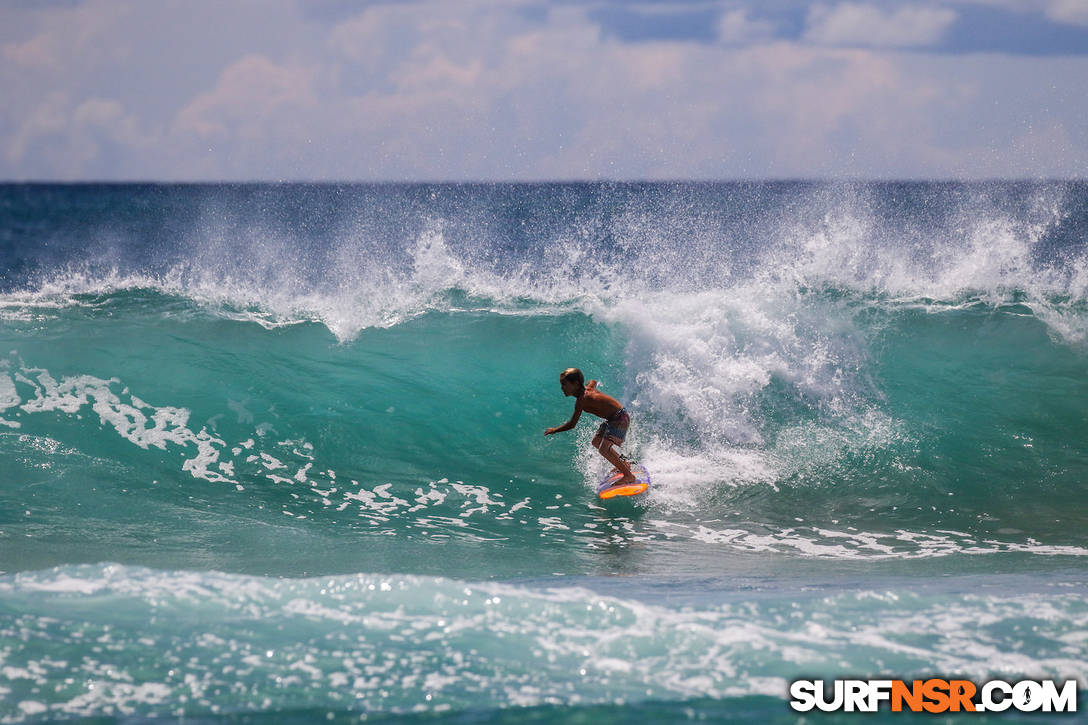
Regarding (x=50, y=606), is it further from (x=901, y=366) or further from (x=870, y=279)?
(x=870, y=279)

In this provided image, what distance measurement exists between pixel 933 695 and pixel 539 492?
529cm

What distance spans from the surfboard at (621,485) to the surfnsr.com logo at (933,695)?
4.32 m

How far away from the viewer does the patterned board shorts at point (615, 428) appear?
28.9 feet

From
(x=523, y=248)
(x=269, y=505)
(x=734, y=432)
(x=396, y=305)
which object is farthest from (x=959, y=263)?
(x=523, y=248)

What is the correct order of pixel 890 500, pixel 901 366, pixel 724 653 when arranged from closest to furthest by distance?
pixel 724 653
pixel 890 500
pixel 901 366

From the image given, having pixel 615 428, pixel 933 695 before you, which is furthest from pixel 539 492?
pixel 933 695

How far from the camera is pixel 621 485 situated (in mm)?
8703

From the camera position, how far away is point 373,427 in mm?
10523

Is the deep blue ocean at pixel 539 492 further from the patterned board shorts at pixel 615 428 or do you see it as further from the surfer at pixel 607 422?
the patterned board shorts at pixel 615 428

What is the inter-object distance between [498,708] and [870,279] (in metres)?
10.3

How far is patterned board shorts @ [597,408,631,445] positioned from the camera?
346 inches

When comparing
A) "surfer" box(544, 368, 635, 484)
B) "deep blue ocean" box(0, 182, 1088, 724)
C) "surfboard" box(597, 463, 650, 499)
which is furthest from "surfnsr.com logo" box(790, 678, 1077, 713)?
"surfer" box(544, 368, 635, 484)

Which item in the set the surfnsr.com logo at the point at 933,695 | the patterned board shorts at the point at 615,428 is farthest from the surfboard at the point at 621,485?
the surfnsr.com logo at the point at 933,695

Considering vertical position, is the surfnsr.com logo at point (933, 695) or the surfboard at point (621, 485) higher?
the surfboard at point (621, 485)
